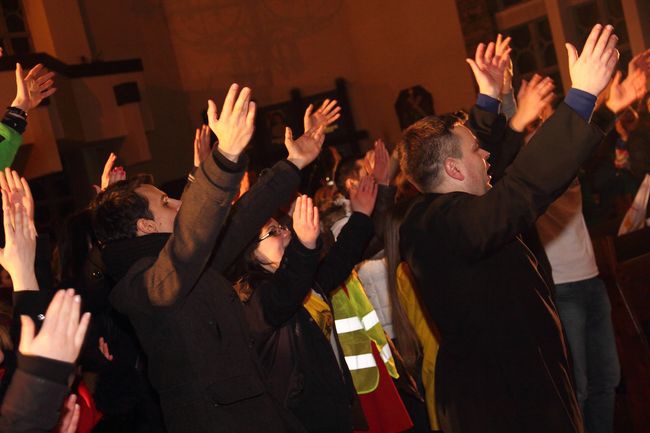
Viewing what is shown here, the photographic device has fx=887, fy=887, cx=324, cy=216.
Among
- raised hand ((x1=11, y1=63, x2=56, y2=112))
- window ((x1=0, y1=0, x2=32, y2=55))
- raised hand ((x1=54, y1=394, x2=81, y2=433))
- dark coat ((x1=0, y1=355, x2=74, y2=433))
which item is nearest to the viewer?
dark coat ((x1=0, y1=355, x2=74, y2=433))

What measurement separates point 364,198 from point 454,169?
1151 millimetres

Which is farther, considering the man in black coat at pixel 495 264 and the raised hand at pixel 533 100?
the raised hand at pixel 533 100

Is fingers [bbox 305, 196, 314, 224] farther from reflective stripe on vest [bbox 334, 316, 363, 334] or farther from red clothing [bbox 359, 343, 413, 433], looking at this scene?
red clothing [bbox 359, 343, 413, 433]

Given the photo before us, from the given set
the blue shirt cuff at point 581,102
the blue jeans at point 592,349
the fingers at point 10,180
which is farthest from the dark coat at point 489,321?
the blue jeans at point 592,349

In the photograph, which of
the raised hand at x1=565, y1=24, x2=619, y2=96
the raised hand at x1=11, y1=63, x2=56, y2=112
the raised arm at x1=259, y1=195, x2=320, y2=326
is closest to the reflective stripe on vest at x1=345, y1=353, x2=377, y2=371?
the raised arm at x1=259, y1=195, x2=320, y2=326

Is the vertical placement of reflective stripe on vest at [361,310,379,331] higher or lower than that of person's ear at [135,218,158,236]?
lower

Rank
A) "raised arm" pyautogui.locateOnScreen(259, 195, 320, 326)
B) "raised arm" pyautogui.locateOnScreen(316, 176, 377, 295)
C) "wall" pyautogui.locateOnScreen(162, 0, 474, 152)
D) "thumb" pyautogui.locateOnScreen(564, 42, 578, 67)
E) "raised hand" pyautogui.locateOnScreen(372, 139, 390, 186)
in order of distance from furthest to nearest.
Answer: "wall" pyautogui.locateOnScreen(162, 0, 474, 152) < "raised hand" pyautogui.locateOnScreen(372, 139, 390, 186) < "raised arm" pyautogui.locateOnScreen(316, 176, 377, 295) < "raised arm" pyautogui.locateOnScreen(259, 195, 320, 326) < "thumb" pyautogui.locateOnScreen(564, 42, 578, 67)

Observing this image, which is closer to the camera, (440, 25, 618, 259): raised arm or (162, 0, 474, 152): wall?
(440, 25, 618, 259): raised arm

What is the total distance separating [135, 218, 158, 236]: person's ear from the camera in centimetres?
276

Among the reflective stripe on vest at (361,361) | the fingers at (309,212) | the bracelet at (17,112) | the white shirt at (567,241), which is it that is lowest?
the reflective stripe on vest at (361,361)

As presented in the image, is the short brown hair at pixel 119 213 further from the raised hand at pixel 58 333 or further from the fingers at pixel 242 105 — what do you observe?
the raised hand at pixel 58 333

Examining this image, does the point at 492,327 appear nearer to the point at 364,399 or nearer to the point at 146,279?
the point at 146,279

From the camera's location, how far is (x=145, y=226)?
277cm

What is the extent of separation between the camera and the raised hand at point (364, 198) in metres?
3.89
